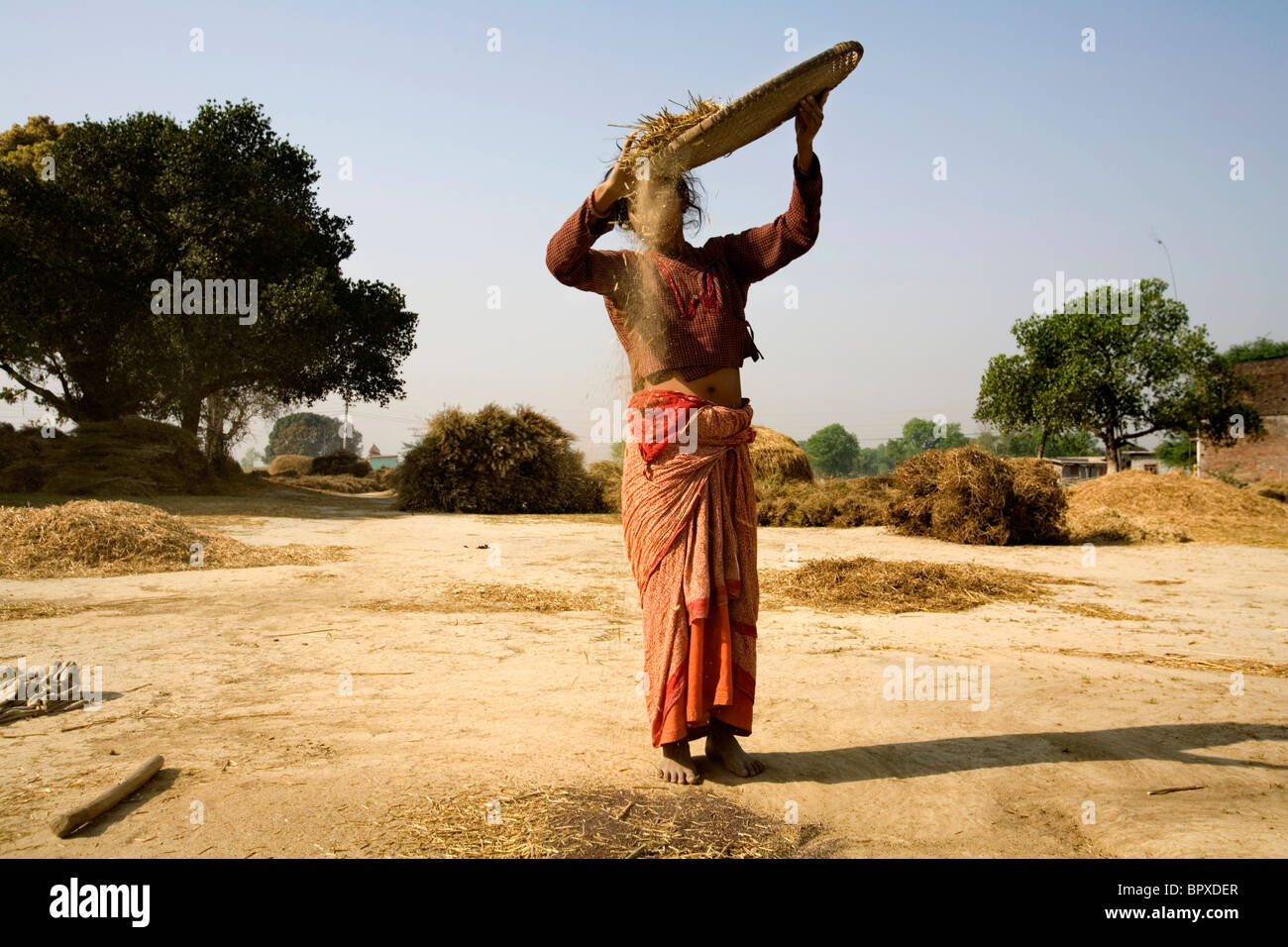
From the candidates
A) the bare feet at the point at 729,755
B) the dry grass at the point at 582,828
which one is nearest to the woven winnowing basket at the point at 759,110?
the bare feet at the point at 729,755

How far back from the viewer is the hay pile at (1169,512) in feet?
40.4

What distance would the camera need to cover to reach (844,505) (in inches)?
582

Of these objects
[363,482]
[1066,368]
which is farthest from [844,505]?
[363,482]

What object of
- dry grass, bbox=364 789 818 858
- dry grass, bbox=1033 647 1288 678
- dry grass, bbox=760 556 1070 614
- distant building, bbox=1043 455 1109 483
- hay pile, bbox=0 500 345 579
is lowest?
dry grass, bbox=1033 647 1288 678

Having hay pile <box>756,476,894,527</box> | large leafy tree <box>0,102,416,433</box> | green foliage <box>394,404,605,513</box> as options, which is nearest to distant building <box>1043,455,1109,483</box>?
hay pile <box>756,476,894,527</box>

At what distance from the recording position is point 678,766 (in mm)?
3127

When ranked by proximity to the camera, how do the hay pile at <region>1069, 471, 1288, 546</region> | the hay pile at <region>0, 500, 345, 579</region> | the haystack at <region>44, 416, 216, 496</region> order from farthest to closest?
the haystack at <region>44, 416, 216, 496</region> → the hay pile at <region>1069, 471, 1288, 546</region> → the hay pile at <region>0, 500, 345, 579</region>

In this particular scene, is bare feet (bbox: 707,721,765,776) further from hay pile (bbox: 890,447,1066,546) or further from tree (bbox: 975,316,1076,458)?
tree (bbox: 975,316,1076,458)

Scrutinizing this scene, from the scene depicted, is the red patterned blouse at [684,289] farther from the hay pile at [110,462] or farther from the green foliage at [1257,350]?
the green foliage at [1257,350]

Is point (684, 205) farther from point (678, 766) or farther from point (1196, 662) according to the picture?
point (1196, 662)

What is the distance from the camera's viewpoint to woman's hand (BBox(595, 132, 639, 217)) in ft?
10.3

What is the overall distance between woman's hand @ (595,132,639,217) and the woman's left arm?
51 centimetres
